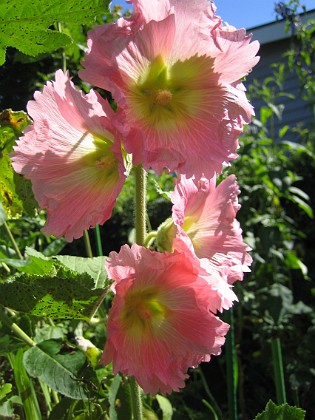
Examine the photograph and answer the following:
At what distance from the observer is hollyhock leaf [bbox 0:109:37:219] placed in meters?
0.78

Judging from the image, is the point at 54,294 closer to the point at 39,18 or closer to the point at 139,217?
the point at 139,217

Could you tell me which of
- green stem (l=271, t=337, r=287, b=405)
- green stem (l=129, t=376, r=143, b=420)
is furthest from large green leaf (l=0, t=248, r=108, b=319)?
green stem (l=271, t=337, r=287, b=405)

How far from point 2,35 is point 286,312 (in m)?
1.69

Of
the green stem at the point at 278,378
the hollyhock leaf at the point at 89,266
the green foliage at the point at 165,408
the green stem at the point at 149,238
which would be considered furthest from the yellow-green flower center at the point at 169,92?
the green stem at the point at 278,378

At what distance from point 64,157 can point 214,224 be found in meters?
0.23

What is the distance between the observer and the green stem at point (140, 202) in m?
0.64

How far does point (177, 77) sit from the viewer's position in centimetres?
65

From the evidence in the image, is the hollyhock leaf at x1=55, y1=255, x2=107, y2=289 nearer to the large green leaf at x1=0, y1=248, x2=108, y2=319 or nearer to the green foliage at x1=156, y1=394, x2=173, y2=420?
the large green leaf at x1=0, y1=248, x2=108, y2=319

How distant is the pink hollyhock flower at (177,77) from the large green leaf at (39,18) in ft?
0.08

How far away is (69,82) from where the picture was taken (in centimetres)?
60

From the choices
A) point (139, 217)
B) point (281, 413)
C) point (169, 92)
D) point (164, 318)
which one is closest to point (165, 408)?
point (281, 413)

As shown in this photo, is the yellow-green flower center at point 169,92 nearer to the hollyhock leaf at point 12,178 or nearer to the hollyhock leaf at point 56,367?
the hollyhock leaf at point 12,178

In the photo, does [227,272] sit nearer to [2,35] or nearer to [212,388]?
[2,35]

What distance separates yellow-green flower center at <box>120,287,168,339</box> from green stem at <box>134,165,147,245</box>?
0.07m
